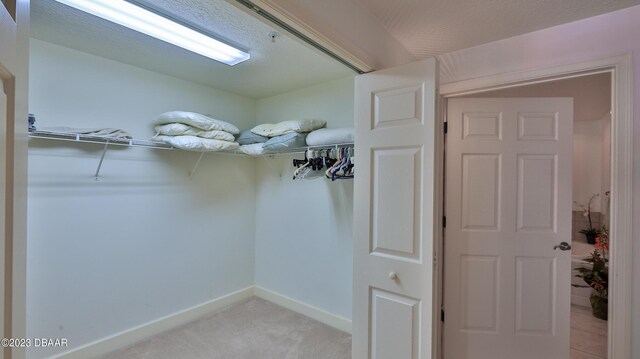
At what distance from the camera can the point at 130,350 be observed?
7.13 feet

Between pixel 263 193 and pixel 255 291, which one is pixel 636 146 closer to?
pixel 263 193

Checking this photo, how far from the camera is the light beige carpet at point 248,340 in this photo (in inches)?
84.2

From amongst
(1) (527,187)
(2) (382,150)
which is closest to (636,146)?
A: (1) (527,187)

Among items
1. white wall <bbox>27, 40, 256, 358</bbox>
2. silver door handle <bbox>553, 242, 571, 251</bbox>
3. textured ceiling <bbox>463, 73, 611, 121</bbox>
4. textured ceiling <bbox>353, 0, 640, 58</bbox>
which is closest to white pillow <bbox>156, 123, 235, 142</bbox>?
white wall <bbox>27, 40, 256, 358</bbox>

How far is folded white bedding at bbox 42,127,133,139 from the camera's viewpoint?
72.9 inches

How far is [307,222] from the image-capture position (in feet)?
9.16

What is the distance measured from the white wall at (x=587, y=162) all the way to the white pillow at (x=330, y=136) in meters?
3.74

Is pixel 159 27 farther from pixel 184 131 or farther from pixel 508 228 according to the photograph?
pixel 508 228

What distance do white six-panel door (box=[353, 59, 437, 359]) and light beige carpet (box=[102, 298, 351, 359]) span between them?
738 millimetres

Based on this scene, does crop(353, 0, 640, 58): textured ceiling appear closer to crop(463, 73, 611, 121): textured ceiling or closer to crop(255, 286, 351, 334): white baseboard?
crop(463, 73, 611, 121): textured ceiling

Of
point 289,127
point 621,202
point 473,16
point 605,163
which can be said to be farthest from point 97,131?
point 605,163

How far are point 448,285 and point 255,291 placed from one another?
216 centimetres

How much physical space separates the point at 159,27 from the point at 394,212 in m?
1.81

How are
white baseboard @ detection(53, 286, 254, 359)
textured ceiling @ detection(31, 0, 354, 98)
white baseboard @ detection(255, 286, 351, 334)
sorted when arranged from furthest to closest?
1. white baseboard @ detection(255, 286, 351, 334)
2. white baseboard @ detection(53, 286, 254, 359)
3. textured ceiling @ detection(31, 0, 354, 98)
